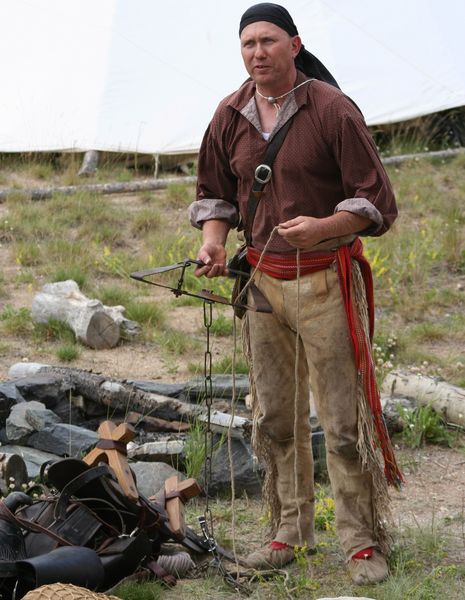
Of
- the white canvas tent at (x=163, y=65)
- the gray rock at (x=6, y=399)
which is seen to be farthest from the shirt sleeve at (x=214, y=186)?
the white canvas tent at (x=163, y=65)

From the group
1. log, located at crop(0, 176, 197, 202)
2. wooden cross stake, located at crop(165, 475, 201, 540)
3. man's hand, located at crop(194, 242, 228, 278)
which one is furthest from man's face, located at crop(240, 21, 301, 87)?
log, located at crop(0, 176, 197, 202)

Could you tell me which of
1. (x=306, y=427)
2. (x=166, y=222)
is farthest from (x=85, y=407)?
(x=166, y=222)

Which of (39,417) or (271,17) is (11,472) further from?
(271,17)

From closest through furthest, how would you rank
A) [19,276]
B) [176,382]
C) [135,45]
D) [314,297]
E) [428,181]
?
[314,297]
[176,382]
[19,276]
[428,181]
[135,45]

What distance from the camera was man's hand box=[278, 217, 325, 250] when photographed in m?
3.84

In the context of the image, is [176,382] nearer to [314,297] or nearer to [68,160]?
[314,297]

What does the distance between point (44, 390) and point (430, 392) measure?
2127mm

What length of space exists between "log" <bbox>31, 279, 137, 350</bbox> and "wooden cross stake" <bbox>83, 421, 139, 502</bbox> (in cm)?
269

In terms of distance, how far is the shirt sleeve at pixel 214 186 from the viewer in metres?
4.21

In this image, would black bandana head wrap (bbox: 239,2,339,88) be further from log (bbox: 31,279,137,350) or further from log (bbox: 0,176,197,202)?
log (bbox: 0,176,197,202)

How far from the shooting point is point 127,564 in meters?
3.97

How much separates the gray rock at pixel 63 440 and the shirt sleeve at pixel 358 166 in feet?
6.73

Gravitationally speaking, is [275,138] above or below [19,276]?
Result: above

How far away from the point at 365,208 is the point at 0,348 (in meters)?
3.72
